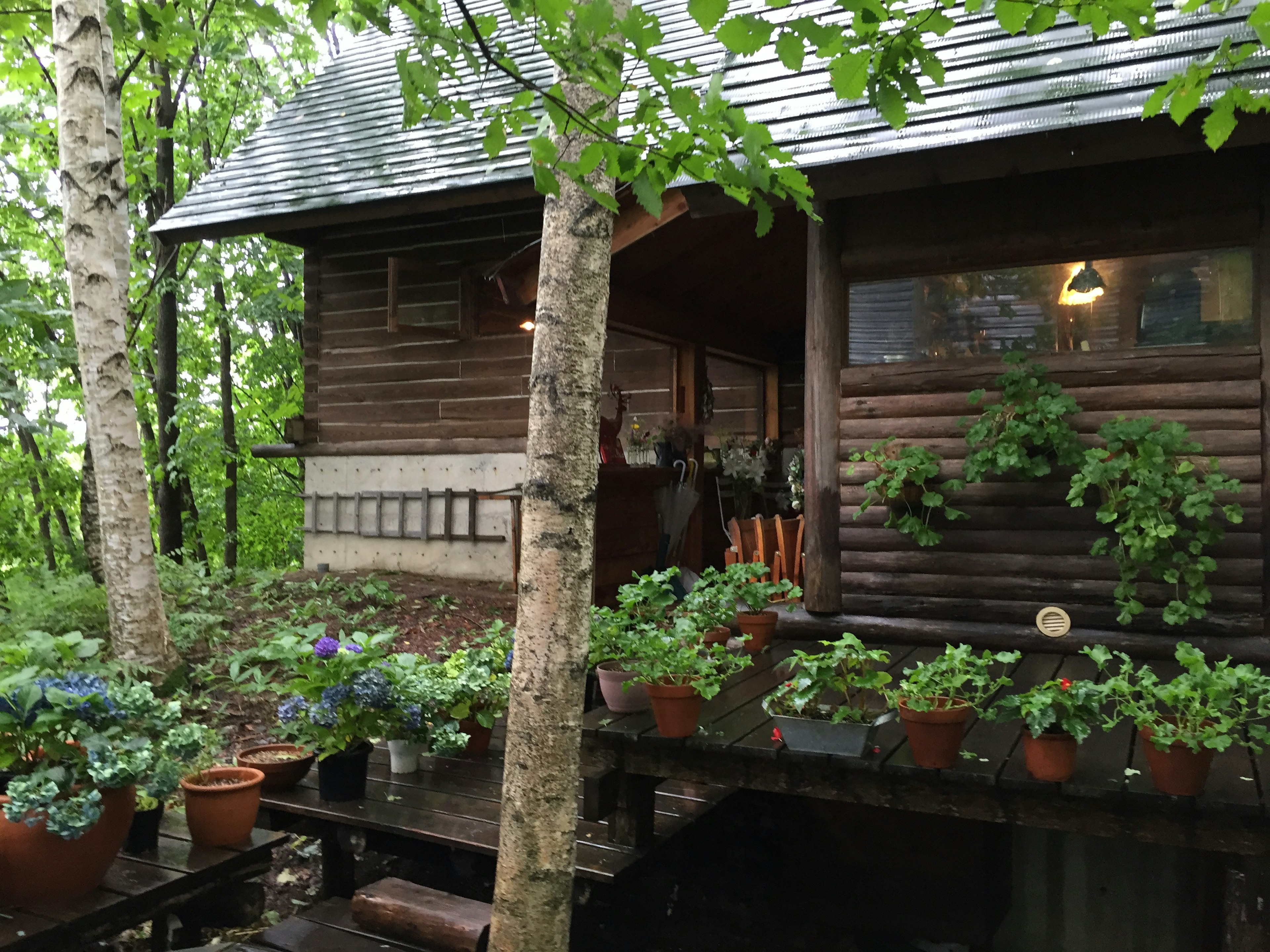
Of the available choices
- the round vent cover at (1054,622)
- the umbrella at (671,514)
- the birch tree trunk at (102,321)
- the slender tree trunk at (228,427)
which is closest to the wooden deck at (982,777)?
the round vent cover at (1054,622)

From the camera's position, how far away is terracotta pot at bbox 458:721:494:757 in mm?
4680

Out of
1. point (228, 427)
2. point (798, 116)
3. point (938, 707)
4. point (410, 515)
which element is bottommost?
point (938, 707)

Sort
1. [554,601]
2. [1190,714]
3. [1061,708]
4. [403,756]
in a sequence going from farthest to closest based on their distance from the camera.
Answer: [403,756] → [1061,708] → [1190,714] → [554,601]

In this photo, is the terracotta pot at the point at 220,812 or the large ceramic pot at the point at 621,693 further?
the large ceramic pot at the point at 621,693

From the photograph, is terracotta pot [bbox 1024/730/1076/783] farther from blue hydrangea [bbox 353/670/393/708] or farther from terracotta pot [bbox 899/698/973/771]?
blue hydrangea [bbox 353/670/393/708]

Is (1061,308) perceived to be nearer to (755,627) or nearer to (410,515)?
(755,627)

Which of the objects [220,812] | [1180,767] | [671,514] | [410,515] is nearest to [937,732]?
[1180,767]

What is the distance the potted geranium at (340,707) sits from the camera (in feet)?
13.5

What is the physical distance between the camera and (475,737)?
4.72 meters

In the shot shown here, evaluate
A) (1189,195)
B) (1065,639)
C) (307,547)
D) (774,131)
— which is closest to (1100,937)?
(1065,639)

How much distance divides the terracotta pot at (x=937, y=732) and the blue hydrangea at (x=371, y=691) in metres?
2.15

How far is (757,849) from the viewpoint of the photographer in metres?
4.89

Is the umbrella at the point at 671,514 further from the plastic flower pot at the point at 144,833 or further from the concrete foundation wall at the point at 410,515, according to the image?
the plastic flower pot at the point at 144,833

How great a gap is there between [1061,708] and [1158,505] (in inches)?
84.7
